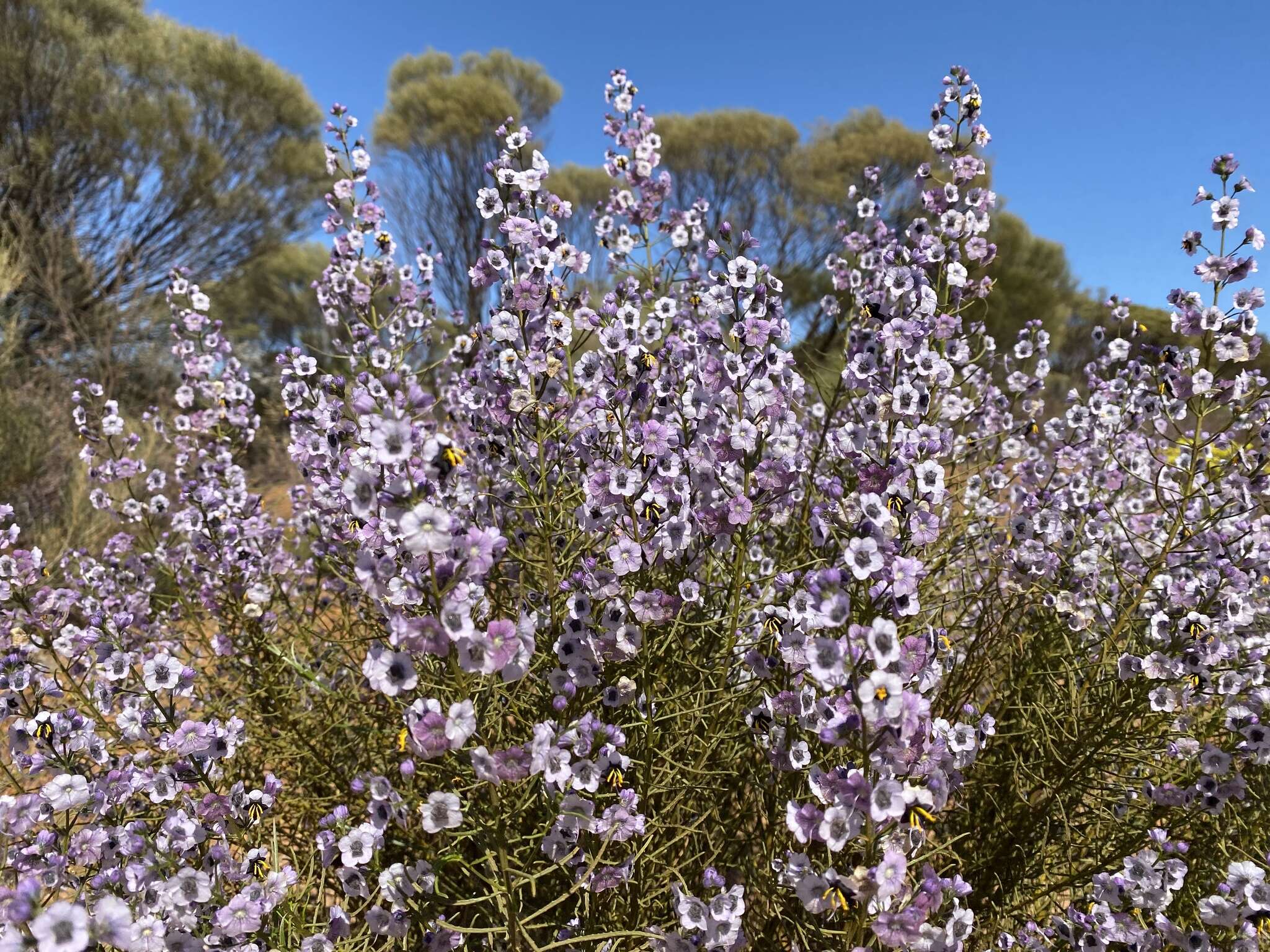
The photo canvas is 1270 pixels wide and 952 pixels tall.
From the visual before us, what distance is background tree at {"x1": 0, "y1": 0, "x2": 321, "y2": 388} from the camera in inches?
502

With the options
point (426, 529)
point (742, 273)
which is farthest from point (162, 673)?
point (742, 273)

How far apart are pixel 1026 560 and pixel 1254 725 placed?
923 mm

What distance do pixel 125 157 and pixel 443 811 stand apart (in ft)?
58.3

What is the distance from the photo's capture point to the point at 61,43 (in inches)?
527

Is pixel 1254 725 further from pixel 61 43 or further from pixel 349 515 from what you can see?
pixel 61 43

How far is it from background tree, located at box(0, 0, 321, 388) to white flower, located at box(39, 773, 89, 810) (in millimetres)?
11464

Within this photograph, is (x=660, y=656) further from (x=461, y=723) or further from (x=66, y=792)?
(x=66, y=792)

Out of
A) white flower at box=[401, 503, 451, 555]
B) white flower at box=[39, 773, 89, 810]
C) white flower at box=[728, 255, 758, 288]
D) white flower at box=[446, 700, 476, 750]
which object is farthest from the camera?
white flower at box=[728, 255, 758, 288]

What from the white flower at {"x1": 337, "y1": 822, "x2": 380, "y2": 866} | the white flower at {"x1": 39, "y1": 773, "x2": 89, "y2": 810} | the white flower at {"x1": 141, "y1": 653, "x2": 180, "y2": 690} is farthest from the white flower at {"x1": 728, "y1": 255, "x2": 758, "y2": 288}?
the white flower at {"x1": 39, "y1": 773, "x2": 89, "y2": 810}

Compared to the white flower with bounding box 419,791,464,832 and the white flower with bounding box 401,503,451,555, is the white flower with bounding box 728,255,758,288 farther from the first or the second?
the white flower with bounding box 419,791,464,832

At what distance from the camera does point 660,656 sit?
7.97 feet

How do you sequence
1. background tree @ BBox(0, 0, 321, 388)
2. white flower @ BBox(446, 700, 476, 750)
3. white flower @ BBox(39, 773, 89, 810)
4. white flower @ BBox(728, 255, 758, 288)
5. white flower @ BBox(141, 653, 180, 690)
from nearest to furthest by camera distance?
1. white flower @ BBox(446, 700, 476, 750)
2. white flower @ BBox(39, 773, 89, 810)
3. white flower @ BBox(141, 653, 180, 690)
4. white flower @ BBox(728, 255, 758, 288)
5. background tree @ BBox(0, 0, 321, 388)

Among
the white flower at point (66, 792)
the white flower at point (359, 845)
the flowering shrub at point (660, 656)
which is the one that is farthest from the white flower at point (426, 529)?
the white flower at point (66, 792)

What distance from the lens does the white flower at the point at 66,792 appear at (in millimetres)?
1852
